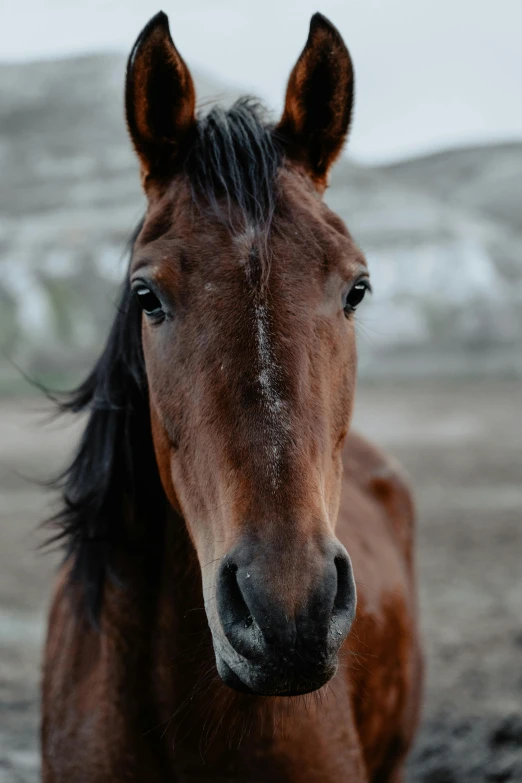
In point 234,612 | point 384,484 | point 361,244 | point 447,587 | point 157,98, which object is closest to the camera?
point 234,612

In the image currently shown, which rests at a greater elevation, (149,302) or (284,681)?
(149,302)

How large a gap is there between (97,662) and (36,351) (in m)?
26.3

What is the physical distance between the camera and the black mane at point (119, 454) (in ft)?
7.85

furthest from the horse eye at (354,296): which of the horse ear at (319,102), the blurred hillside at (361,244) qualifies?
the blurred hillside at (361,244)

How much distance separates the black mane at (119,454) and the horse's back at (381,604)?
81cm

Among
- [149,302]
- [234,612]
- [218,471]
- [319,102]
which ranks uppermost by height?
[319,102]

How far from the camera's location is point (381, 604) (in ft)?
11.0

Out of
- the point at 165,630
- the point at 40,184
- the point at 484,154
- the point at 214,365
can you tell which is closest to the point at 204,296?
the point at 214,365

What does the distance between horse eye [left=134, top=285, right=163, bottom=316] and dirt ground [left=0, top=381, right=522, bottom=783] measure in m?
0.98

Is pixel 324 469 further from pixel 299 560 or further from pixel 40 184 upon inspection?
pixel 40 184

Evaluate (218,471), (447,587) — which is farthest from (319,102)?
(447,587)

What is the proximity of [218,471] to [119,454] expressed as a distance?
2.38 feet

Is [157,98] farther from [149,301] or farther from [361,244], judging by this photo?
[361,244]

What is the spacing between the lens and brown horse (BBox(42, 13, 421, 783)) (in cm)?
168
